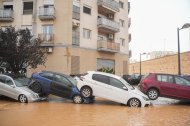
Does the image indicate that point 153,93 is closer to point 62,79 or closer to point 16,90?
point 62,79

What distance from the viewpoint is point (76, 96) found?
1620 centimetres

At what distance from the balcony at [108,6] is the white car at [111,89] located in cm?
2128

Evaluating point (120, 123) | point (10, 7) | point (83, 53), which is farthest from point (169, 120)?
point (10, 7)

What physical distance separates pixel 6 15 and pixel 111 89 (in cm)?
2151

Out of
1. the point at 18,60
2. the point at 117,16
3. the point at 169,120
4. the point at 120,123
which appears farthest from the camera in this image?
the point at 117,16

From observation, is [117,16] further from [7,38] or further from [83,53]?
[7,38]

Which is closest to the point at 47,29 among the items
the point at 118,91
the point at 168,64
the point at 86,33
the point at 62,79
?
the point at 86,33

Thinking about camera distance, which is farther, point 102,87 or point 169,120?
point 102,87

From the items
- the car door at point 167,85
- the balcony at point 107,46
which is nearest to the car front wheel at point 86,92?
the car door at point 167,85

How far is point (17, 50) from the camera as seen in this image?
2450cm

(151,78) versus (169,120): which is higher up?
(151,78)

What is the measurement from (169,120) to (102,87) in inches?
219

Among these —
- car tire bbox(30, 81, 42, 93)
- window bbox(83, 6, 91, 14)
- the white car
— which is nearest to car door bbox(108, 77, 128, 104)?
the white car

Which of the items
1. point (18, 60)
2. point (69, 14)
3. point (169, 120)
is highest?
point (69, 14)
